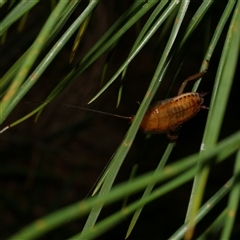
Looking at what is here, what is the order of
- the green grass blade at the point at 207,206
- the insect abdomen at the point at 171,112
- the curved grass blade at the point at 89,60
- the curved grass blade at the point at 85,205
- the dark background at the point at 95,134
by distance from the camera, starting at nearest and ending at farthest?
the curved grass blade at the point at 85,205, the green grass blade at the point at 207,206, the curved grass blade at the point at 89,60, the insect abdomen at the point at 171,112, the dark background at the point at 95,134

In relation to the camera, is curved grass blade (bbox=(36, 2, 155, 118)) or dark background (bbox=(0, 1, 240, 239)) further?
dark background (bbox=(0, 1, 240, 239))

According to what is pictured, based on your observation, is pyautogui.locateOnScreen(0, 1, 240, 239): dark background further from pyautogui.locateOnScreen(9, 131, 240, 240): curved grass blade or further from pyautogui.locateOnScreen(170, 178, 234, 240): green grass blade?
pyautogui.locateOnScreen(9, 131, 240, 240): curved grass blade

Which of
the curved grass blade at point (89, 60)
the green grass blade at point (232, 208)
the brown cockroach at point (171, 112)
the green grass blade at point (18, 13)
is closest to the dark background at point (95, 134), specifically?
the brown cockroach at point (171, 112)

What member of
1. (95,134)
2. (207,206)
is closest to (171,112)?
(207,206)

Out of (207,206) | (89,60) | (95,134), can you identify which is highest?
(89,60)

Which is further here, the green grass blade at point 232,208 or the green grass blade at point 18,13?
the green grass blade at point 18,13

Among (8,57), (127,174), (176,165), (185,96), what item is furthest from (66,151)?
(176,165)

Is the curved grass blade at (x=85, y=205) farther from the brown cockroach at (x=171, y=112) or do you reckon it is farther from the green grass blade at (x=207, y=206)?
the brown cockroach at (x=171, y=112)

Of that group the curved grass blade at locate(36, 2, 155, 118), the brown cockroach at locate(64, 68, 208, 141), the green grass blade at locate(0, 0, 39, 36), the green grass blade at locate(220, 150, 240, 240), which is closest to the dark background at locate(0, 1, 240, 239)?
the brown cockroach at locate(64, 68, 208, 141)

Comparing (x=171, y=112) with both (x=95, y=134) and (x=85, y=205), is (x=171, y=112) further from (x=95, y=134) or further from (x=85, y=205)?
(x=95, y=134)
